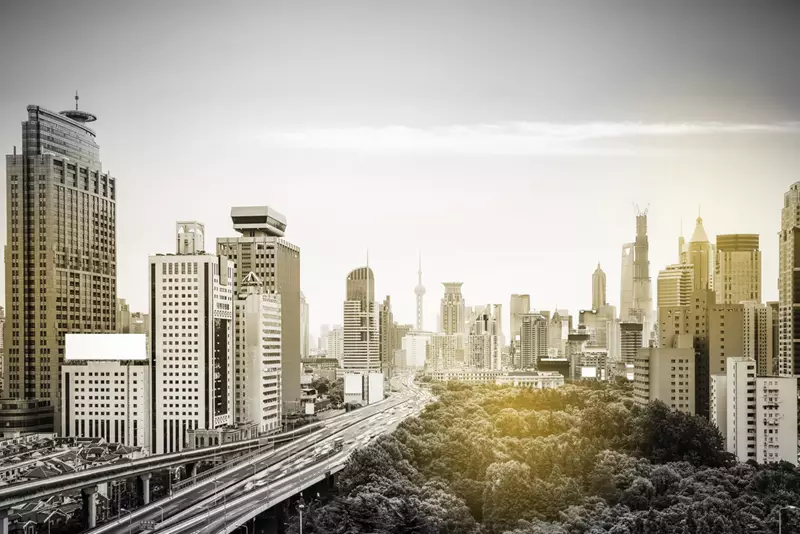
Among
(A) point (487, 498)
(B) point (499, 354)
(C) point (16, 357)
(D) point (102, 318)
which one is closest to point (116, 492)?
(A) point (487, 498)

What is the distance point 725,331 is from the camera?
84.4 feet

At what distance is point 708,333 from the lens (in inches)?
1021

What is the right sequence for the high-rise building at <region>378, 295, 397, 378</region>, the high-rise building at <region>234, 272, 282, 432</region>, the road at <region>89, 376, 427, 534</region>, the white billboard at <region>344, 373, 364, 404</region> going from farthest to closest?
the high-rise building at <region>378, 295, 397, 378</region> → the white billboard at <region>344, 373, 364, 404</region> → the high-rise building at <region>234, 272, 282, 432</region> → the road at <region>89, 376, 427, 534</region>

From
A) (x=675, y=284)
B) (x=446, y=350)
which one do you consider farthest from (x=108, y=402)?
(x=446, y=350)

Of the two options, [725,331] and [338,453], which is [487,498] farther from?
[725,331]

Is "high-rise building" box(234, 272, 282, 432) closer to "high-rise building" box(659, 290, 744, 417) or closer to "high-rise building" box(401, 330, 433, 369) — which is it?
"high-rise building" box(659, 290, 744, 417)

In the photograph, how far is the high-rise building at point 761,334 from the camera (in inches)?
1142

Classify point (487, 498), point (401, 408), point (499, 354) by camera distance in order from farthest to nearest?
point (499, 354)
point (401, 408)
point (487, 498)

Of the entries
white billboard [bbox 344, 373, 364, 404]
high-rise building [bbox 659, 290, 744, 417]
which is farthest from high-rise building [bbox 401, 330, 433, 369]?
high-rise building [bbox 659, 290, 744, 417]

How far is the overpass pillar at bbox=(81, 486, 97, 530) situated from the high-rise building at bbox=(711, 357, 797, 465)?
1324 centimetres

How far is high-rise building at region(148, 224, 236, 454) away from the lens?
22375 millimetres

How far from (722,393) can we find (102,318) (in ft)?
66.8

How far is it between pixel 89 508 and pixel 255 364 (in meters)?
10.5

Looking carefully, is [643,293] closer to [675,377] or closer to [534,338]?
[534,338]
